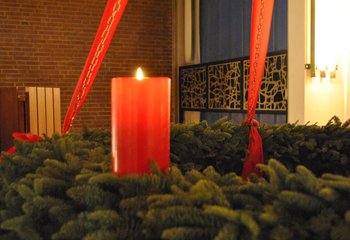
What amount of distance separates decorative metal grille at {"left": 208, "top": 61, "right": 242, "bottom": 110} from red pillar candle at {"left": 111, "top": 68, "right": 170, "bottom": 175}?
5.09m

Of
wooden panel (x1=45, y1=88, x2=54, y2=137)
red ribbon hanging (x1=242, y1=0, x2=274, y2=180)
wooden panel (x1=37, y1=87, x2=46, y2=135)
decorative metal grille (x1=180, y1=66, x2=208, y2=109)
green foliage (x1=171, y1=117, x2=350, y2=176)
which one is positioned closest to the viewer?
green foliage (x1=171, y1=117, x2=350, y2=176)

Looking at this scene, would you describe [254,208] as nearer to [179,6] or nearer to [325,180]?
[325,180]

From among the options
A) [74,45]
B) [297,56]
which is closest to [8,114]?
[297,56]

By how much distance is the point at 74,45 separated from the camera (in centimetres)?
639

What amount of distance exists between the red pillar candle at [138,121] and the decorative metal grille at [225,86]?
5093 mm

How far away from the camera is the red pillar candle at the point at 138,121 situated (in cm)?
65

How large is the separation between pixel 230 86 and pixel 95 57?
14.8ft

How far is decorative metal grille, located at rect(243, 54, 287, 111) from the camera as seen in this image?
194 inches

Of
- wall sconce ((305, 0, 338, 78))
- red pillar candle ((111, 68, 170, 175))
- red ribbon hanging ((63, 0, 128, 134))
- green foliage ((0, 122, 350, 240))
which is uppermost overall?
wall sconce ((305, 0, 338, 78))

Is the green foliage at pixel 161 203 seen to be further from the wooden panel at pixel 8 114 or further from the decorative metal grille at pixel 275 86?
the decorative metal grille at pixel 275 86

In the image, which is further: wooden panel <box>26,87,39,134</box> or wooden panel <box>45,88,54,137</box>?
wooden panel <box>45,88,54,137</box>

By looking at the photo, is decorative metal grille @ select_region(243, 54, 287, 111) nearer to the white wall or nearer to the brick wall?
the white wall

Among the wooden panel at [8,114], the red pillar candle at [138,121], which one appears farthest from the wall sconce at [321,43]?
the red pillar candle at [138,121]

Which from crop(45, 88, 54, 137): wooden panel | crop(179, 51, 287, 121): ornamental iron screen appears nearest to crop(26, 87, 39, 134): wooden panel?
crop(45, 88, 54, 137): wooden panel
